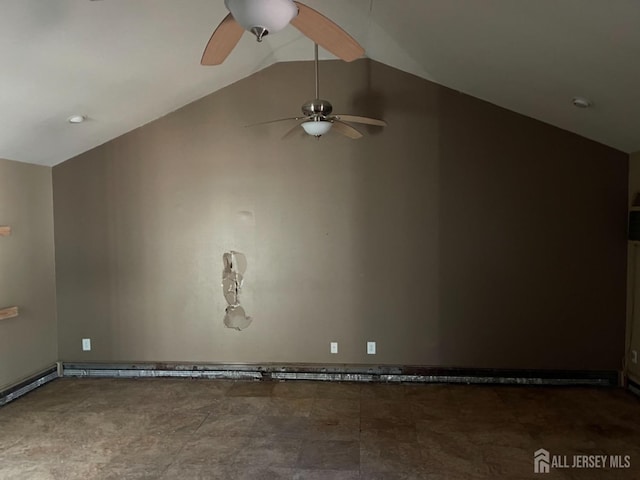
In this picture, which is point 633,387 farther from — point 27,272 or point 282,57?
point 27,272

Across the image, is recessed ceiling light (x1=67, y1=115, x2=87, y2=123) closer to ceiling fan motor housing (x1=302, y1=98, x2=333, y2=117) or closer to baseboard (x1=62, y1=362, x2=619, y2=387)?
ceiling fan motor housing (x1=302, y1=98, x2=333, y2=117)

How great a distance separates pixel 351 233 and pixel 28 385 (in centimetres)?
340

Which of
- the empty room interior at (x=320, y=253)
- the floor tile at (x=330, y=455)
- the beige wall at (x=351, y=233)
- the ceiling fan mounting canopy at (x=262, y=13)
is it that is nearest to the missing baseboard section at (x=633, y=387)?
the empty room interior at (x=320, y=253)

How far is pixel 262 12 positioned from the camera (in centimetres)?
158

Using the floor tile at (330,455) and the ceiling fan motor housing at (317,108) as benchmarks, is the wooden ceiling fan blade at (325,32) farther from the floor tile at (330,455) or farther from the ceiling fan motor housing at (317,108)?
the floor tile at (330,455)

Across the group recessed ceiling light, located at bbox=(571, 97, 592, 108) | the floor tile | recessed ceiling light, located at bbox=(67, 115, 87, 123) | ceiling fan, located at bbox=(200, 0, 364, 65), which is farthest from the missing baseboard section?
recessed ceiling light, located at bbox=(67, 115, 87, 123)

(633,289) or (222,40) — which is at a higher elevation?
(222,40)

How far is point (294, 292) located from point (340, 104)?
192 centimetres

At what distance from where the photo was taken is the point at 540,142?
165 inches

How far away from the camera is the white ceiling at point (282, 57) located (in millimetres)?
2457

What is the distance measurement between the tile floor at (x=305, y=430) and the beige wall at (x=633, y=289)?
34 centimetres

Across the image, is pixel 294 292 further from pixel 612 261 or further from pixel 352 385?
pixel 612 261

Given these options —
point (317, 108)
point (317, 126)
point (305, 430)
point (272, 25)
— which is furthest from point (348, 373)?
point (272, 25)

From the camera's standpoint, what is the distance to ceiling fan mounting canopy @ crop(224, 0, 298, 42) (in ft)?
5.10
